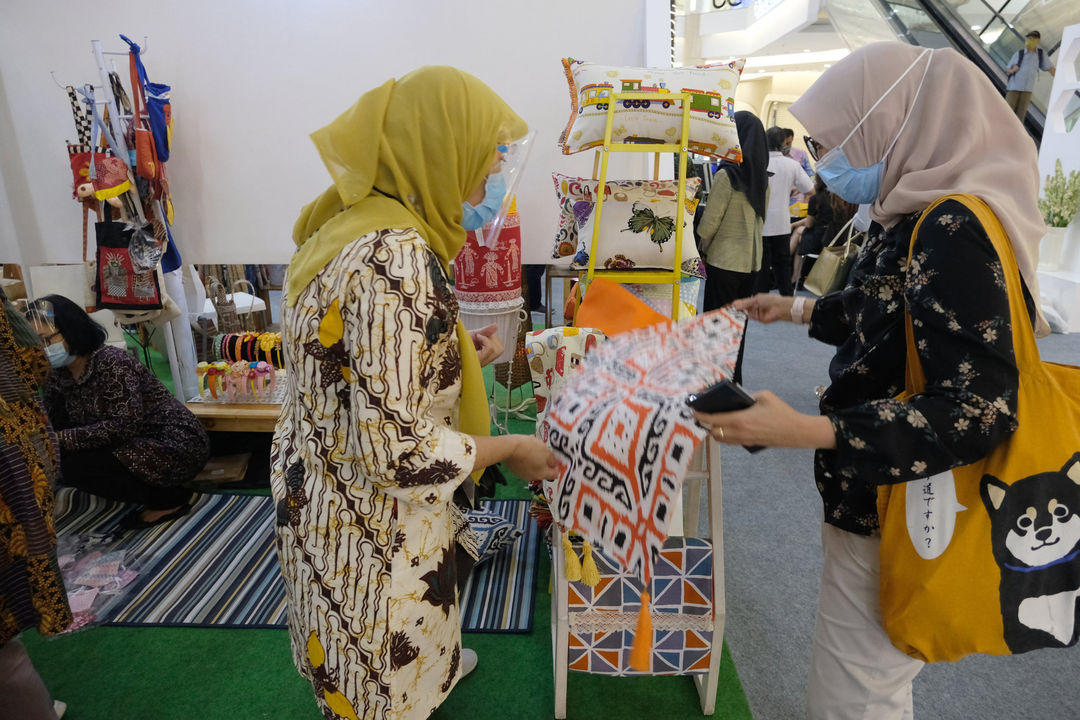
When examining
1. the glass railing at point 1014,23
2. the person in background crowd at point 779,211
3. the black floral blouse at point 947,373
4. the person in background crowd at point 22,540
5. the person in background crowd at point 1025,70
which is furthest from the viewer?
the glass railing at point 1014,23

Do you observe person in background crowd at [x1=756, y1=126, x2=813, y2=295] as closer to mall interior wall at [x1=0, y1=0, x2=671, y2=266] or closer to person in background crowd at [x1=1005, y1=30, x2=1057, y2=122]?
mall interior wall at [x1=0, y1=0, x2=671, y2=266]

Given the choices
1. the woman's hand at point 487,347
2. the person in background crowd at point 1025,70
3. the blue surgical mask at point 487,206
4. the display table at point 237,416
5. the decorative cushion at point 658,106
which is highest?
the person in background crowd at point 1025,70

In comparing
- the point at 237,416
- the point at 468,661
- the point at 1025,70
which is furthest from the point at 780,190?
the point at 468,661

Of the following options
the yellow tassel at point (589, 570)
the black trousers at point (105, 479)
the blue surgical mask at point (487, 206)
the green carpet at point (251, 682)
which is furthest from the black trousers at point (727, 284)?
the black trousers at point (105, 479)

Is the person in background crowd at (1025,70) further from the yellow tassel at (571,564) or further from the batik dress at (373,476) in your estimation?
the batik dress at (373,476)

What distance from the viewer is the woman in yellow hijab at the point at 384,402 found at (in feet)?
3.23

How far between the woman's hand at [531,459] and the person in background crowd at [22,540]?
1059 mm

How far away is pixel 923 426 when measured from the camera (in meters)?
0.92

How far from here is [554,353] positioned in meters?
1.64

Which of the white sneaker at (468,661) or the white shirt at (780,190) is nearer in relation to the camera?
the white sneaker at (468,661)

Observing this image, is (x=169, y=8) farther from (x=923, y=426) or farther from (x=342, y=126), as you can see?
(x=923, y=426)

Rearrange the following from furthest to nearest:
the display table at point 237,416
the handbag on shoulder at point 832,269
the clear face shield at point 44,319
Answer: the display table at point 237,416 → the handbag on shoulder at point 832,269 → the clear face shield at point 44,319

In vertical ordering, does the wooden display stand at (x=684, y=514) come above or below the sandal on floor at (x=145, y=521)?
above

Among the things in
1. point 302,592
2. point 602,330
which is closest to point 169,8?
point 602,330
